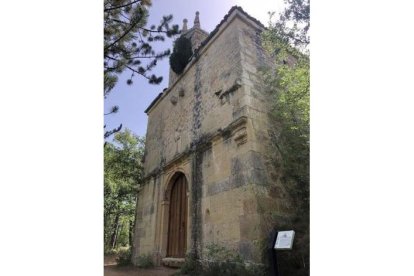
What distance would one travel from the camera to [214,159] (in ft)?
18.9

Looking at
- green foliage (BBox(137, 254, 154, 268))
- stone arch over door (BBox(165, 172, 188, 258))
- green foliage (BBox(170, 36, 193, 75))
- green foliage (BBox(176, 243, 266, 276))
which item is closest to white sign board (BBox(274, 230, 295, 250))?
green foliage (BBox(176, 243, 266, 276))

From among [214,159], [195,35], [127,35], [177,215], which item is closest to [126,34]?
[127,35]

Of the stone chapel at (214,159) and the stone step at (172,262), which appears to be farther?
the stone step at (172,262)

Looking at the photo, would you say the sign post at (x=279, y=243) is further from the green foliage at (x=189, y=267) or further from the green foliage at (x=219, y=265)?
the green foliage at (x=189, y=267)

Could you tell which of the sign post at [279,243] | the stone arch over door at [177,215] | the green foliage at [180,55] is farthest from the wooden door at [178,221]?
the sign post at [279,243]

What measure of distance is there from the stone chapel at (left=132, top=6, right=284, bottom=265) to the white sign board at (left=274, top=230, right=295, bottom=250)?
130 centimetres

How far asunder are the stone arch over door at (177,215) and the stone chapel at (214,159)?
2 cm

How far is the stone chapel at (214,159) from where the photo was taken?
16.0 ft
